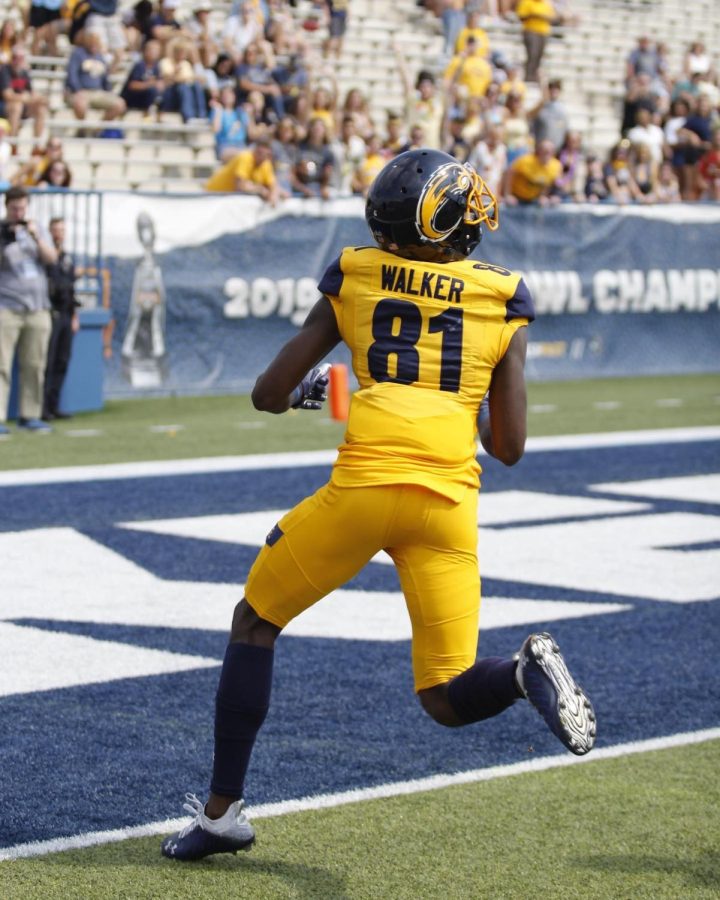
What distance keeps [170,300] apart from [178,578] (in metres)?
7.93

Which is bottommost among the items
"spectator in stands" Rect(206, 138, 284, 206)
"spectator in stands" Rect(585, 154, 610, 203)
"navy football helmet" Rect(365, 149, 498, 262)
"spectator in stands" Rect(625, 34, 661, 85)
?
"spectator in stands" Rect(585, 154, 610, 203)

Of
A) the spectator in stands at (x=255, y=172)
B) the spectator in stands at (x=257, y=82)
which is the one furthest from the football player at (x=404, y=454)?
the spectator in stands at (x=257, y=82)

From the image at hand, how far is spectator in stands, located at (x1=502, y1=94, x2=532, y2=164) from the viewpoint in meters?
19.3

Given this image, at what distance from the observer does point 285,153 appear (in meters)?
16.8

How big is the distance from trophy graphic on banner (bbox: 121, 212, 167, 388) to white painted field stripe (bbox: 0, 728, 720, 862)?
10.2m

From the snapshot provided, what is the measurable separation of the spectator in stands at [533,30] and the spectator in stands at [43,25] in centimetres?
753

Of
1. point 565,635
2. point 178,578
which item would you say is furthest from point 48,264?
point 565,635

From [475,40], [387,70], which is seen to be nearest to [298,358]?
[475,40]

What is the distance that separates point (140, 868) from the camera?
3.81m

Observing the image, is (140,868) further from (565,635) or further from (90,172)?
(90,172)

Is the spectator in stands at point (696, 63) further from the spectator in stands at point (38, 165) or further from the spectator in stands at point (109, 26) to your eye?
the spectator in stands at point (38, 165)

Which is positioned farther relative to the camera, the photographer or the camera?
the photographer

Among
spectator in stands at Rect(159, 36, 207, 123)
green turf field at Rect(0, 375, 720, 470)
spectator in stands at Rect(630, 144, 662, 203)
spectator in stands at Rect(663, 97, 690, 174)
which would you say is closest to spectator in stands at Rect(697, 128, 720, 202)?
spectator in stands at Rect(663, 97, 690, 174)

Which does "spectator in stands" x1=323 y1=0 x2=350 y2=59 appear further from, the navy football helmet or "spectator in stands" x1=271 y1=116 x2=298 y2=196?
the navy football helmet
